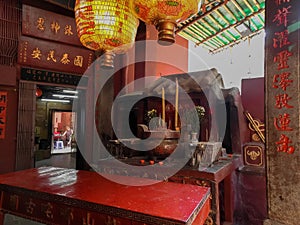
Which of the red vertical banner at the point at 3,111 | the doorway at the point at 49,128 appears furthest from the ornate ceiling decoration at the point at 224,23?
the doorway at the point at 49,128

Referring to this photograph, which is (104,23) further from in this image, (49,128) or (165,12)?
(49,128)

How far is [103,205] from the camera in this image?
1334 millimetres

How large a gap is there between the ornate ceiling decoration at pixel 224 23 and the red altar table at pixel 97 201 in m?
3.04

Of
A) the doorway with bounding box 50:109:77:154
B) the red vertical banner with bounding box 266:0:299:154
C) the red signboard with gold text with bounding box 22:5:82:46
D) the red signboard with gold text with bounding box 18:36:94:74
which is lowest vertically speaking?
the doorway with bounding box 50:109:77:154

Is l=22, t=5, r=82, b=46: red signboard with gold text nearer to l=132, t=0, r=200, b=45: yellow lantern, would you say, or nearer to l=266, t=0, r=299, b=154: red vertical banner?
l=132, t=0, r=200, b=45: yellow lantern

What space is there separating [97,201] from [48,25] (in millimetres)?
4127

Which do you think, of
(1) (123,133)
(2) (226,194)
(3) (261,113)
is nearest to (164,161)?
(2) (226,194)

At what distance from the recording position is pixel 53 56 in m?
4.52

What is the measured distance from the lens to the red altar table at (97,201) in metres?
1.24

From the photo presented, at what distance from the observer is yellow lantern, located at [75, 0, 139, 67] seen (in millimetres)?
1724

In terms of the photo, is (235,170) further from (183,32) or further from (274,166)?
(183,32)

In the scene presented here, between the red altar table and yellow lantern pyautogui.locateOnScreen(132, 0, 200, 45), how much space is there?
101 cm

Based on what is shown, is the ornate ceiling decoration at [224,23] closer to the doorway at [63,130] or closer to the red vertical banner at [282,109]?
the red vertical banner at [282,109]

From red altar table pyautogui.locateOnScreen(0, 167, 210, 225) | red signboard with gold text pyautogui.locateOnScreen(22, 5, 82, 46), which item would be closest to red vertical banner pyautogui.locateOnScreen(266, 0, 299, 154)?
red altar table pyautogui.locateOnScreen(0, 167, 210, 225)
